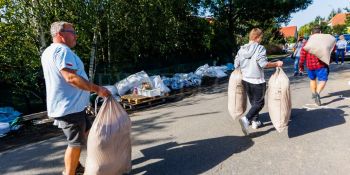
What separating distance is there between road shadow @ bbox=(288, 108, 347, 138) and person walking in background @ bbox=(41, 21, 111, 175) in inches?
122

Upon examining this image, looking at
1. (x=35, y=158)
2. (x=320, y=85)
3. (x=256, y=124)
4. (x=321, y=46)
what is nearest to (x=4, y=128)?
(x=35, y=158)

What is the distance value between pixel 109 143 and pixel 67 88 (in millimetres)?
723

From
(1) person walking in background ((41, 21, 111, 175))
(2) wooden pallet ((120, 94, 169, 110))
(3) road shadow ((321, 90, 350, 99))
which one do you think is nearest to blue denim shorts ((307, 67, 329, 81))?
(3) road shadow ((321, 90, 350, 99))

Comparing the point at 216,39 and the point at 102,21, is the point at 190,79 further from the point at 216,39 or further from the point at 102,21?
the point at 216,39

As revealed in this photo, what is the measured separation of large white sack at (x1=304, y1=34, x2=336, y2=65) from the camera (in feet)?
22.6

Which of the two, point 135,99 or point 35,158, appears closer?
point 35,158

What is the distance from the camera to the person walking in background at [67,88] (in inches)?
131

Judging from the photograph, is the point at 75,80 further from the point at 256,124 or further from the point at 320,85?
the point at 320,85

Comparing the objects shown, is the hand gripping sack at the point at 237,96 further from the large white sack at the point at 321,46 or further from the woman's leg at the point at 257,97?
the large white sack at the point at 321,46

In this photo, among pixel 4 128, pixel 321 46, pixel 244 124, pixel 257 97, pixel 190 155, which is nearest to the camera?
pixel 190 155

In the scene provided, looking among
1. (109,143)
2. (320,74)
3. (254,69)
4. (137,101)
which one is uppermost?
(254,69)

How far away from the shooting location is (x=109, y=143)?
3.49m

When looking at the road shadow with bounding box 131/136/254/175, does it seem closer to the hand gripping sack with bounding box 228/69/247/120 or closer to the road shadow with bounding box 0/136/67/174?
the hand gripping sack with bounding box 228/69/247/120

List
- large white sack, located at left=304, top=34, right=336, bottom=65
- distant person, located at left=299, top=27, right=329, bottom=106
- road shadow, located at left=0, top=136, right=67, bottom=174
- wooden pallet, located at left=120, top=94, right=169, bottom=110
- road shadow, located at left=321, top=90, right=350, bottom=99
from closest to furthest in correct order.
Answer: road shadow, located at left=0, top=136, right=67, bottom=174, large white sack, located at left=304, top=34, right=336, bottom=65, distant person, located at left=299, top=27, right=329, bottom=106, road shadow, located at left=321, top=90, right=350, bottom=99, wooden pallet, located at left=120, top=94, right=169, bottom=110
